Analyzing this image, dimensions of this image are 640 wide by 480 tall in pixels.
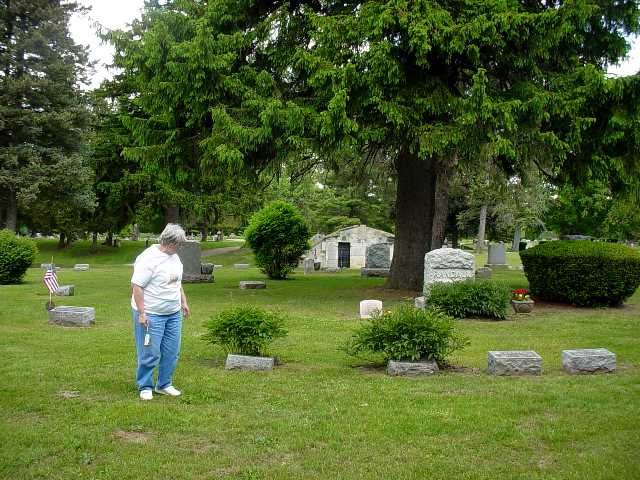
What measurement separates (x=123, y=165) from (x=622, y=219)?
111 feet

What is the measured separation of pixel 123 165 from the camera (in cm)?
3909

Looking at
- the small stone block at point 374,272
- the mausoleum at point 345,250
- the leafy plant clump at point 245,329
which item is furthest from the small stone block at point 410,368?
the mausoleum at point 345,250

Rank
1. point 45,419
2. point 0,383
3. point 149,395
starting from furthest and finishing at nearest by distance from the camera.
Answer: point 0,383
point 149,395
point 45,419

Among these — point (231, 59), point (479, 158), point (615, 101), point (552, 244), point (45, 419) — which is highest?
point (231, 59)

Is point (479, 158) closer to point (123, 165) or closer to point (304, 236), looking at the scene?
point (304, 236)

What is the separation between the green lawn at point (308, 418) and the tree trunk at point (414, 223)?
7.83 m

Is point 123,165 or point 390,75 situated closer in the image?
point 390,75

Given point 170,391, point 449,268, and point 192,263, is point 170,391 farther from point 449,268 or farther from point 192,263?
point 192,263

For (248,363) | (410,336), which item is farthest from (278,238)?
(410,336)

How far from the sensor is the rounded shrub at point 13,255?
65.9ft

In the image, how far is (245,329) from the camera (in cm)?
800

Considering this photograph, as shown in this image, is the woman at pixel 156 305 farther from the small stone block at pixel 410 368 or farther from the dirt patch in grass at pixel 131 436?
the small stone block at pixel 410 368

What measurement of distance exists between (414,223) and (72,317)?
9719mm

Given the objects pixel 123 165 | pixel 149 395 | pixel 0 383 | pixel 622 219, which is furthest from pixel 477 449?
pixel 622 219
